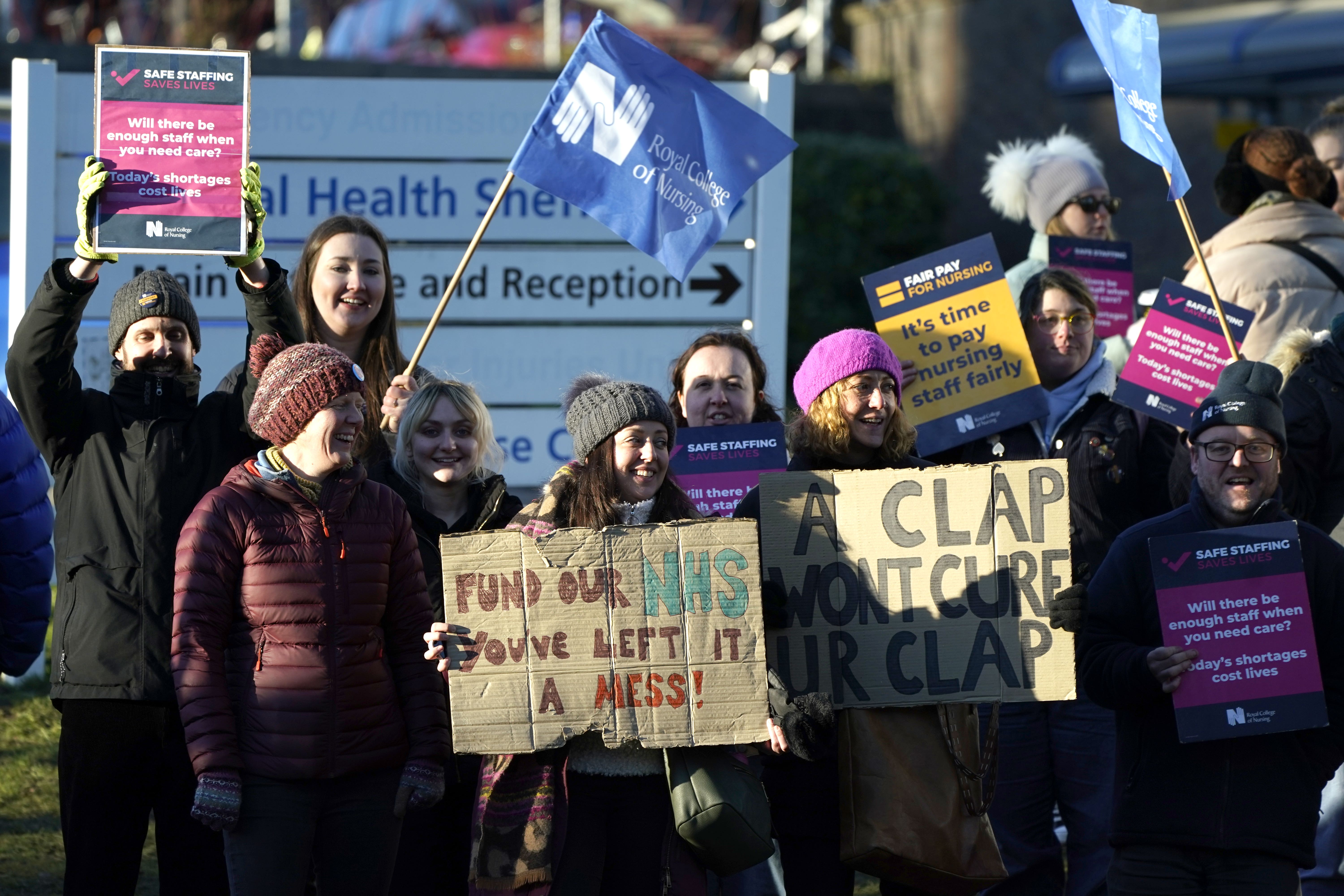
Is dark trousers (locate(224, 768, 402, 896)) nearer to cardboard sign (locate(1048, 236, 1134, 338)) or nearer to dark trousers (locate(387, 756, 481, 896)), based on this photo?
dark trousers (locate(387, 756, 481, 896))

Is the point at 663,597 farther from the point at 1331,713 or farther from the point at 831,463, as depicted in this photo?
the point at 1331,713

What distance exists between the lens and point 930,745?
157 inches

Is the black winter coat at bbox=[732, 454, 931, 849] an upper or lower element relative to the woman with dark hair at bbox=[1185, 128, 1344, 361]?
lower

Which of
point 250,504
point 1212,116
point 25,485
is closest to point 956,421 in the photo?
point 250,504

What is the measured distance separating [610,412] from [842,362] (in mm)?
805

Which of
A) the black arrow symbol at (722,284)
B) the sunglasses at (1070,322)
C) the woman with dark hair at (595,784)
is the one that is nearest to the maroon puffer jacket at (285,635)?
the woman with dark hair at (595,784)

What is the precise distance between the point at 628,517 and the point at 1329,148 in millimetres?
3695

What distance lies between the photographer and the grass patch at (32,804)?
5668 mm

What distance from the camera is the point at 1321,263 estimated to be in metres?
5.69

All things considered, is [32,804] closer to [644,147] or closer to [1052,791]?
[644,147]

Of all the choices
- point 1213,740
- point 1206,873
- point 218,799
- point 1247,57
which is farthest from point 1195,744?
point 1247,57

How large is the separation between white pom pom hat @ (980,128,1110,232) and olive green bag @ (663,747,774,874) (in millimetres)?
3245

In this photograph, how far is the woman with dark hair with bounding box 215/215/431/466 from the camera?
505 cm

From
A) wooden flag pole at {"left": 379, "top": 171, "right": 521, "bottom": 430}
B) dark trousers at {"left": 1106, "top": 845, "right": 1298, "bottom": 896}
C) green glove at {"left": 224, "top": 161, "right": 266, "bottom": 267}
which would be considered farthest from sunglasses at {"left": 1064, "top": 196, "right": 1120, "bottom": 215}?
green glove at {"left": 224, "top": 161, "right": 266, "bottom": 267}
